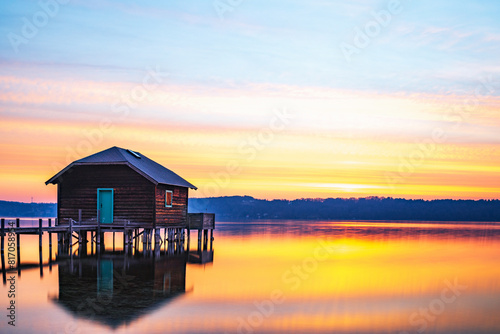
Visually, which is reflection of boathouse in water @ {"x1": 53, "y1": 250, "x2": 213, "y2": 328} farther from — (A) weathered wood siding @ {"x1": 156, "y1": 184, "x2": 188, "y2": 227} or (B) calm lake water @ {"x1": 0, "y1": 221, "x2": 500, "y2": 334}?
(A) weathered wood siding @ {"x1": 156, "y1": 184, "x2": 188, "y2": 227}

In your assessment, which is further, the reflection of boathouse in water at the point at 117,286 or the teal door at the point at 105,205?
the teal door at the point at 105,205

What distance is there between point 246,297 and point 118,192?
17.4 m

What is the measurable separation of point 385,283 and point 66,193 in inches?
903

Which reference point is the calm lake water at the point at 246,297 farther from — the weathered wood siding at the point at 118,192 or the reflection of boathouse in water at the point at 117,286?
the weathered wood siding at the point at 118,192

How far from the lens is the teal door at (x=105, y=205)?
35.2m

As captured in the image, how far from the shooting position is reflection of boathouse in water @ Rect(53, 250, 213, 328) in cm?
1603

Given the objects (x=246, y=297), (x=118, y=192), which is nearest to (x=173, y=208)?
(x=118, y=192)

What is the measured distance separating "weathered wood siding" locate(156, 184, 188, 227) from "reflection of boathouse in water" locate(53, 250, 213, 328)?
171 inches

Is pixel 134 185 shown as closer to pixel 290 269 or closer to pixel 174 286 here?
pixel 290 269

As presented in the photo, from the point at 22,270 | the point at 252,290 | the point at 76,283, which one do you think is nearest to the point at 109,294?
the point at 76,283

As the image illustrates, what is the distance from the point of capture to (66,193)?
1435 inches

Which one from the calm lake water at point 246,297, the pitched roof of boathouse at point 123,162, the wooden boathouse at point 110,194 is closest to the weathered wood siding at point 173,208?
the wooden boathouse at point 110,194

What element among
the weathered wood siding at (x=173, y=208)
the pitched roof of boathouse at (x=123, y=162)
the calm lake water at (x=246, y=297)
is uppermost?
the pitched roof of boathouse at (x=123, y=162)

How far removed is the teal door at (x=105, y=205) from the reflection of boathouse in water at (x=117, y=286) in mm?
3447
